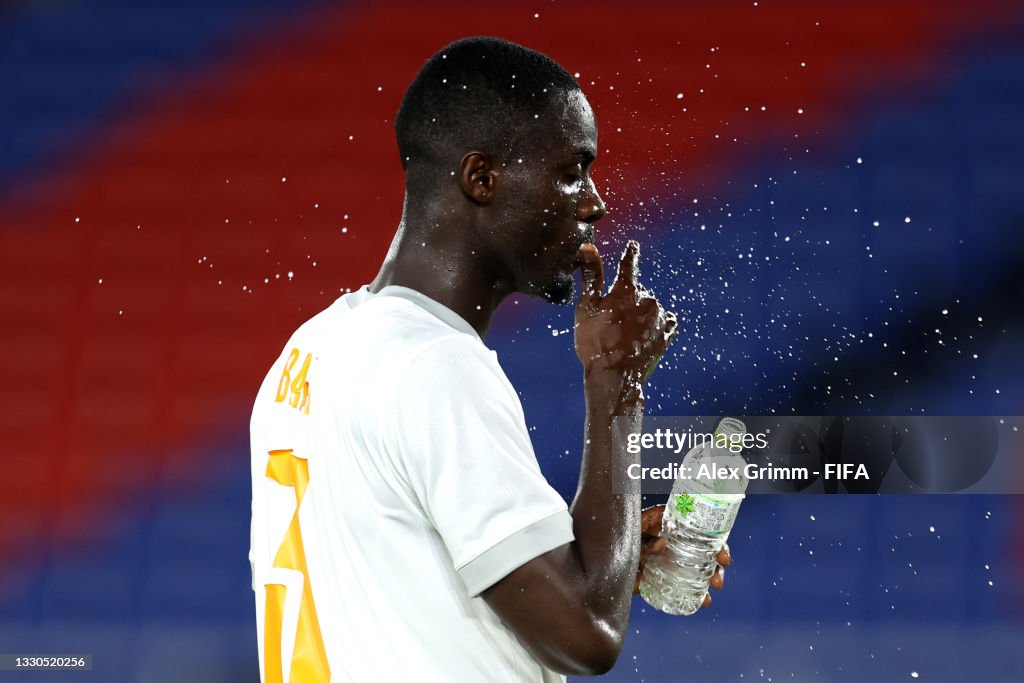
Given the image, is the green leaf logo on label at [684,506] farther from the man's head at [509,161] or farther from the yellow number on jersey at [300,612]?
the yellow number on jersey at [300,612]

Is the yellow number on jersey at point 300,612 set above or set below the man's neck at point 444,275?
below

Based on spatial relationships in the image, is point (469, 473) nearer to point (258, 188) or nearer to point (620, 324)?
point (620, 324)

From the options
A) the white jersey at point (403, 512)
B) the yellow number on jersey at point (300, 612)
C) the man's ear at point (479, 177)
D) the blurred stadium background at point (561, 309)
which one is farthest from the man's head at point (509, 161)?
the blurred stadium background at point (561, 309)

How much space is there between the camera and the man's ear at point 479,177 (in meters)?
1.07

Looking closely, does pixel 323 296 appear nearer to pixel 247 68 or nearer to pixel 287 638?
pixel 247 68

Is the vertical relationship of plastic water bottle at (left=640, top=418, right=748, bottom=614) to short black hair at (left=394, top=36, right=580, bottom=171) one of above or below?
below

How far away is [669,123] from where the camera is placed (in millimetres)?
3314

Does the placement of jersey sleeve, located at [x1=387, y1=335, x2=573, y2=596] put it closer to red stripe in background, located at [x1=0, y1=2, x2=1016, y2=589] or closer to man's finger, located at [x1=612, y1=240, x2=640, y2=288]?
man's finger, located at [x1=612, y1=240, x2=640, y2=288]

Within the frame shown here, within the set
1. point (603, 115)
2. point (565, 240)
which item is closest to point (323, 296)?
point (603, 115)

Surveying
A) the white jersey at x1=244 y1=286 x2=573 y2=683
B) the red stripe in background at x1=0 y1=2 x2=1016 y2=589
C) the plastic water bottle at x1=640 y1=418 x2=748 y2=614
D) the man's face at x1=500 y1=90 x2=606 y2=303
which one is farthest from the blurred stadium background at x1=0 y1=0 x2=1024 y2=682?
the white jersey at x1=244 y1=286 x2=573 y2=683

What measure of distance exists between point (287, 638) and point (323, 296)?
7.76ft

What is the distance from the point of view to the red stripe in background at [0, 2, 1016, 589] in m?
3.29

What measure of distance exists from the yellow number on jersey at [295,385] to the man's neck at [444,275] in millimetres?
99

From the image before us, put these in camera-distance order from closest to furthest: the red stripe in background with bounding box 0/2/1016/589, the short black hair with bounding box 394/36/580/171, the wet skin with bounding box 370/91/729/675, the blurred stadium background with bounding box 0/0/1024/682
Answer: the wet skin with bounding box 370/91/729/675, the short black hair with bounding box 394/36/580/171, the blurred stadium background with bounding box 0/0/1024/682, the red stripe in background with bounding box 0/2/1016/589
